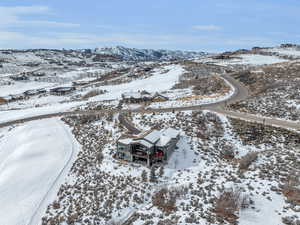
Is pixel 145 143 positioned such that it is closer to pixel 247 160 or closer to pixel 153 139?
pixel 153 139

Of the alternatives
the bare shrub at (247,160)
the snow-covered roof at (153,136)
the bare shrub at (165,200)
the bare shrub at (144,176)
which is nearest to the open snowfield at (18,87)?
the snow-covered roof at (153,136)

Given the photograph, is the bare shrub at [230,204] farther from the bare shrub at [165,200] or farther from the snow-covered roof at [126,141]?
the snow-covered roof at [126,141]

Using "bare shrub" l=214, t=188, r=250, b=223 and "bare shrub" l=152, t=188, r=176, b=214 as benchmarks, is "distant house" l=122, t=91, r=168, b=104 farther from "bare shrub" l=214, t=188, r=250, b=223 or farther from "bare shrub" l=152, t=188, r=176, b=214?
"bare shrub" l=214, t=188, r=250, b=223

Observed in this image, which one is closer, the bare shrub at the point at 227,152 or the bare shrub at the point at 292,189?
the bare shrub at the point at 292,189

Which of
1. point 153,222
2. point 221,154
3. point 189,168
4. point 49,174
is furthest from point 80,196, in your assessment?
point 221,154

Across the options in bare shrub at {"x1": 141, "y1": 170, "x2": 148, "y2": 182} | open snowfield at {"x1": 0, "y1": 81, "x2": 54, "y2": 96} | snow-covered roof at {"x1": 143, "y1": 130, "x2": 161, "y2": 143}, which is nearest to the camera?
bare shrub at {"x1": 141, "y1": 170, "x2": 148, "y2": 182}

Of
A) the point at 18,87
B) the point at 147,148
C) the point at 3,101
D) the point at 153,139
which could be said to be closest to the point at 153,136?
the point at 153,139

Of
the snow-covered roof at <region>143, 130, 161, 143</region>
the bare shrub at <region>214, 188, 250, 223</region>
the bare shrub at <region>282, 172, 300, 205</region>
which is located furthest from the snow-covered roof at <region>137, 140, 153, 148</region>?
the bare shrub at <region>282, 172, 300, 205</region>
